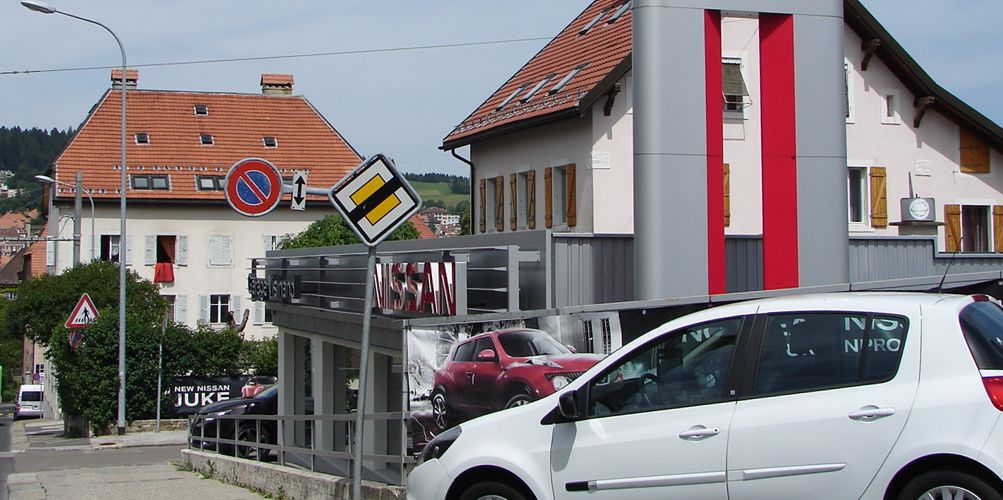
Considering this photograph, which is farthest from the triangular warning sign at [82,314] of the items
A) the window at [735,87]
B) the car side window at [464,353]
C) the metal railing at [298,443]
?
the car side window at [464,353]

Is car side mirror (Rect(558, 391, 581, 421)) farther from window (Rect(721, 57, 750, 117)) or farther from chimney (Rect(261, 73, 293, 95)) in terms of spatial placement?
chimney (Rect(261, 73, 293, 95))

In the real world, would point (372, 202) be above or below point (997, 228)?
below

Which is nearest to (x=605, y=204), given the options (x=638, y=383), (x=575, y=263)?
(x=575, y=263)

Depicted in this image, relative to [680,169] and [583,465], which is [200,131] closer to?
[680,169]

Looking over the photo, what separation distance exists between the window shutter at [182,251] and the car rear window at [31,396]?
17.8 metres

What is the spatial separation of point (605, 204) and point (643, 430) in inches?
799

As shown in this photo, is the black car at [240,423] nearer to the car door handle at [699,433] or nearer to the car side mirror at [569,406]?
the car side mirror at [569,406]

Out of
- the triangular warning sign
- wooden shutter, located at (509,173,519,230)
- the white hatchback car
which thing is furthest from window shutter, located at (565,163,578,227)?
the white hatchback car

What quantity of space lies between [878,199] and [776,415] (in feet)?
76.9

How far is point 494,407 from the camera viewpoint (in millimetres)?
9391

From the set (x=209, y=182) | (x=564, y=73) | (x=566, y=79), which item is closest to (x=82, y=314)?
(x=564, y=73)

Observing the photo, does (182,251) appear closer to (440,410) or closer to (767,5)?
(767,5)

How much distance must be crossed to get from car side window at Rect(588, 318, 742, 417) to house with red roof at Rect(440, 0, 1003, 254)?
19.7 m

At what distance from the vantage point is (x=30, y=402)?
237 feet
